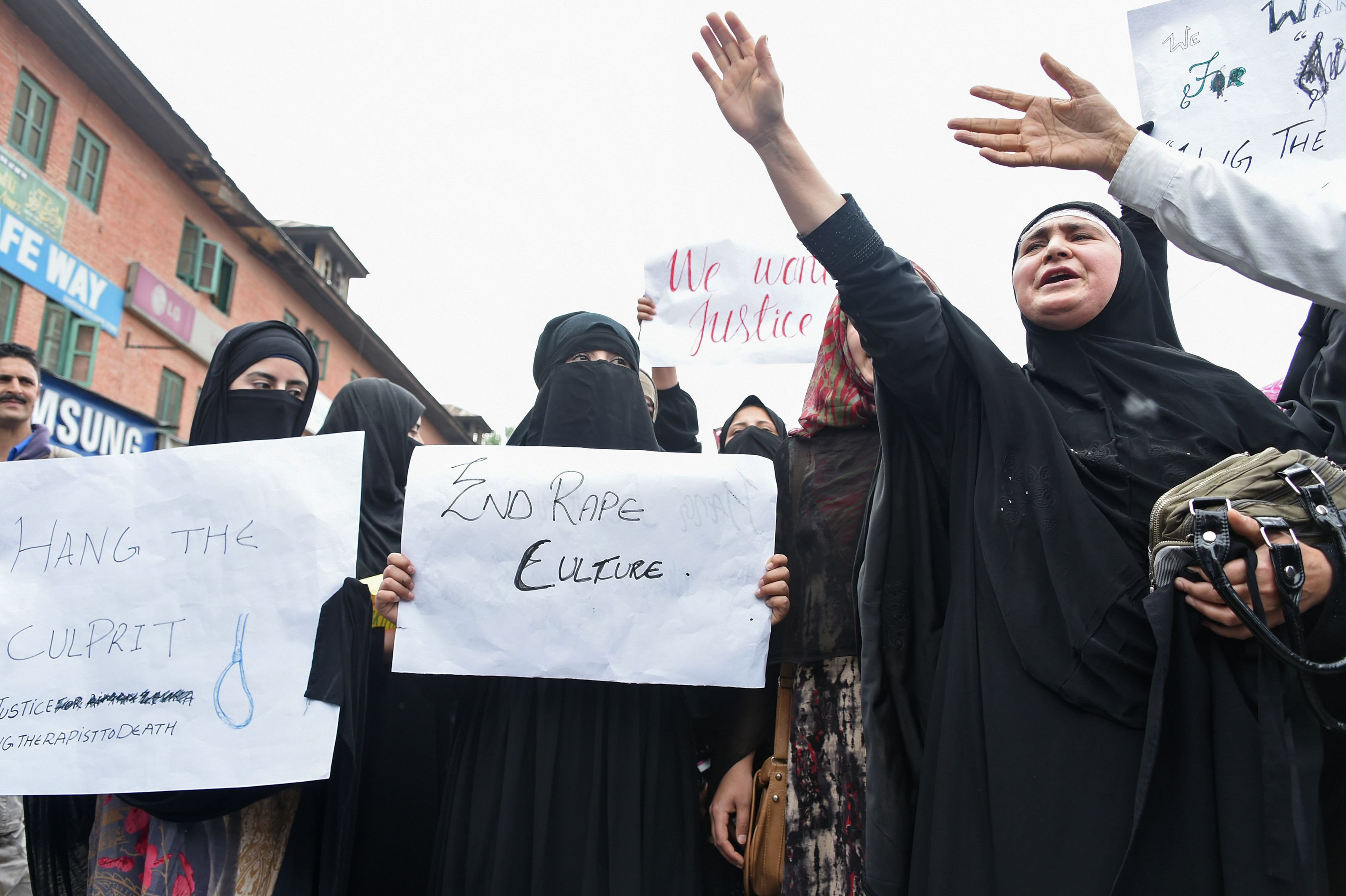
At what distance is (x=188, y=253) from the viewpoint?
19375mm

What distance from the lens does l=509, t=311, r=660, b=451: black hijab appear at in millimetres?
2443

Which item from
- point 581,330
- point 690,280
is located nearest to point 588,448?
point 581,330

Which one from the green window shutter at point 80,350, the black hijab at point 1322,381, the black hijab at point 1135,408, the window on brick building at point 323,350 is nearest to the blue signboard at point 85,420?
the green window shutter at point 80,350

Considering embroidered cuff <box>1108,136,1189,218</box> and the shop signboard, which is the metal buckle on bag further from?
the shop signboard

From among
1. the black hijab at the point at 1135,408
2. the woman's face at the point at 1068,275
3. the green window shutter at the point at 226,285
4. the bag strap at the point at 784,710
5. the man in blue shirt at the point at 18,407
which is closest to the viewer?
the black hijab at the point at 1135,408

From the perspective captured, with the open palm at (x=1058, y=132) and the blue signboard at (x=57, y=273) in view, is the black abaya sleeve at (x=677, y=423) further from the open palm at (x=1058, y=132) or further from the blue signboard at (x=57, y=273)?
the blue signboard at (x=57, y=273)

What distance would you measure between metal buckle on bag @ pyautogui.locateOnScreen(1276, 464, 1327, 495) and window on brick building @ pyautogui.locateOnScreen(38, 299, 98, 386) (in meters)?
16.6

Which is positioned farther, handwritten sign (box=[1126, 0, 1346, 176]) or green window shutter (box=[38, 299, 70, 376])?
Answer: green window shutter (box=[38, 299, 70, 376])

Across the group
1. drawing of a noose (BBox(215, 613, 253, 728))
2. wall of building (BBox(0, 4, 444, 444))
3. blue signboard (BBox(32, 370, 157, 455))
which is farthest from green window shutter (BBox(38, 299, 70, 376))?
drawing of a noose (BBox(215, 613, 253, 728))

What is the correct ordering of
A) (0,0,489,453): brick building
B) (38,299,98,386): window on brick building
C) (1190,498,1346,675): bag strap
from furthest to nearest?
1. (38,299,98,386): window on brick building
2. (0,0,489,453): brick building
3. (1190,498,1346,675): bag strap

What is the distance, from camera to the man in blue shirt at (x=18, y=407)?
3.55 meters

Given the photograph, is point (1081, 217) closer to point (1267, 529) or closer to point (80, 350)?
point (1267, 529)

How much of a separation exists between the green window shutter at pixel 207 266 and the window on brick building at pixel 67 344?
→ 3.89m

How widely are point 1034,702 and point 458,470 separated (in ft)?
4.49
